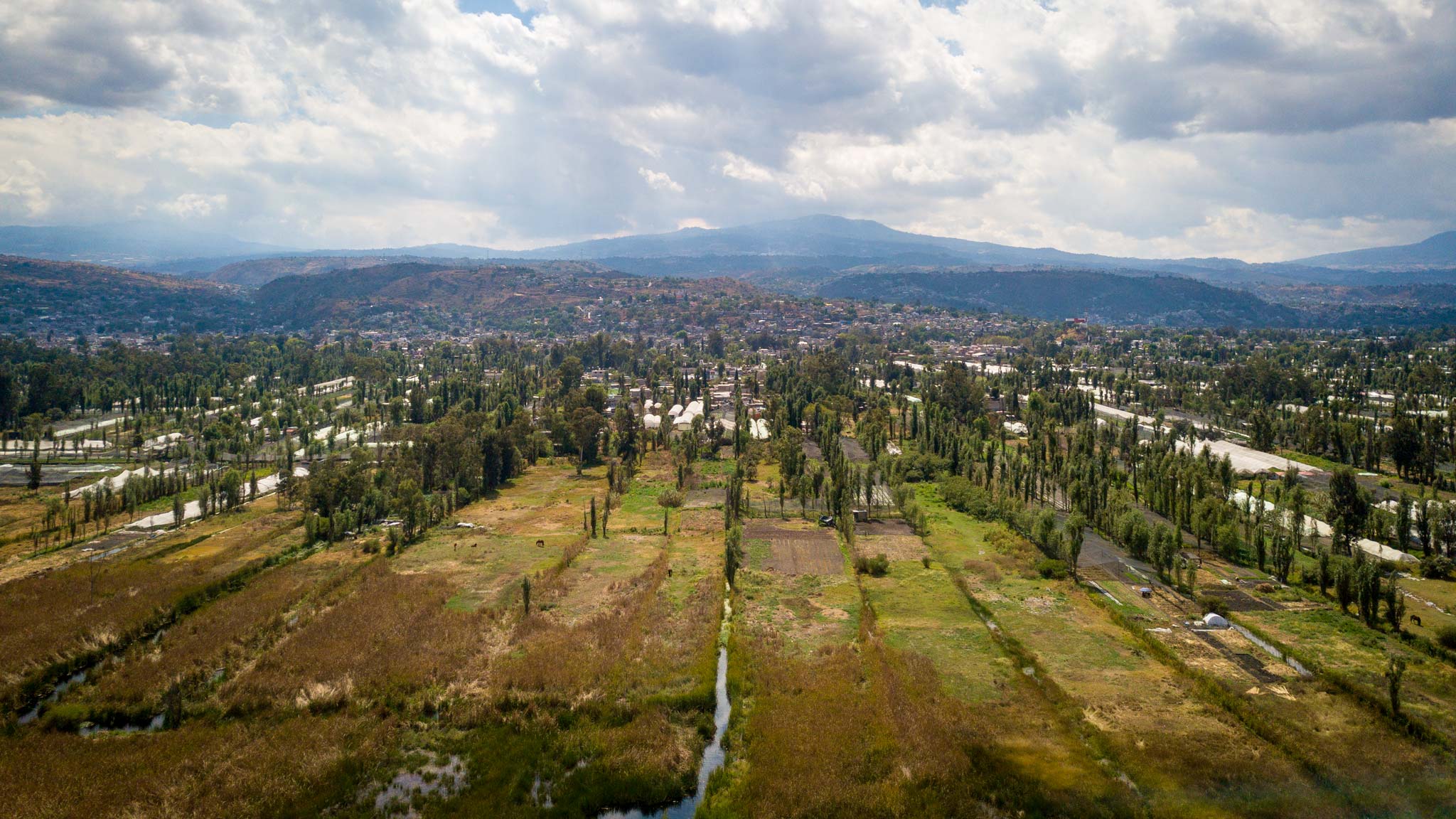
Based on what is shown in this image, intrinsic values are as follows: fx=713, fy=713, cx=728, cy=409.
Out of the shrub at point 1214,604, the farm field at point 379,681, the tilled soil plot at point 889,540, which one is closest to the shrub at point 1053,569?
the shrub at point 1214,604

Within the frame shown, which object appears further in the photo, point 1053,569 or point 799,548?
point 799,548

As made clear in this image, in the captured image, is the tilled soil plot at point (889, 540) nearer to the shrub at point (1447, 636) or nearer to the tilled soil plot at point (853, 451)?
the tilled soil plot at point (853, 451)

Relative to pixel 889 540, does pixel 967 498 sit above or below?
above

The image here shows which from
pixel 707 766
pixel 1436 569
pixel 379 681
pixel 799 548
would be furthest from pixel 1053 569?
pixel 379 681

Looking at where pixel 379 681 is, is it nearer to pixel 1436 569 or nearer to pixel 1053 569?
pixel 1053 569

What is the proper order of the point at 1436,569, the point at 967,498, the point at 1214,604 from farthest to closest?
1. the point at 967,498
2. the point at 1436,569
3. the point at 1214,604

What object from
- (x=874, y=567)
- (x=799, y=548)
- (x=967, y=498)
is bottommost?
(x=799, y=548)
